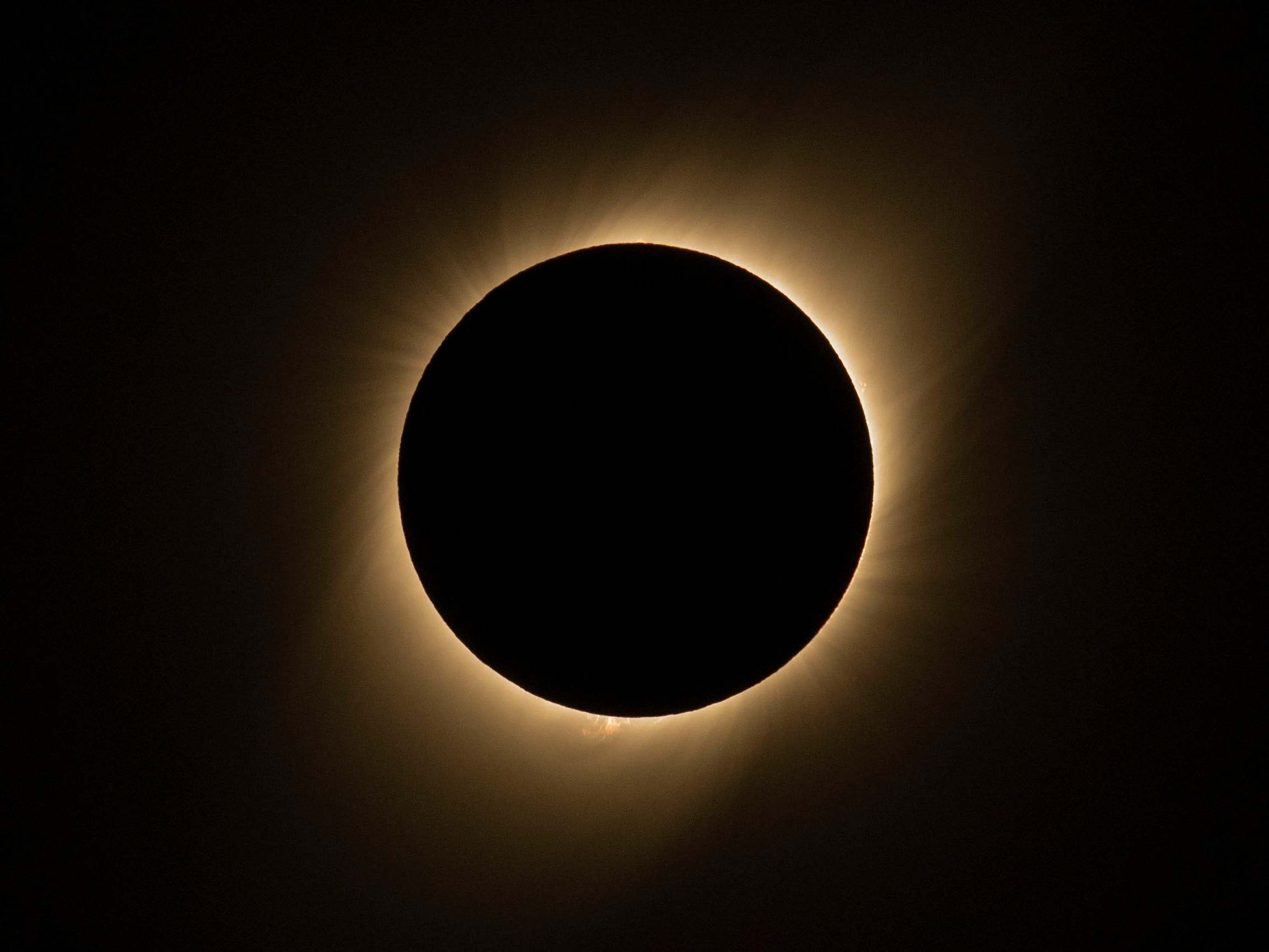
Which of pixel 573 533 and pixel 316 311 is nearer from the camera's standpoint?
pixel 573 533

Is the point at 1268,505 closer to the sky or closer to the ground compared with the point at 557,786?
closer to the sky

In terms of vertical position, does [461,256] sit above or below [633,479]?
above

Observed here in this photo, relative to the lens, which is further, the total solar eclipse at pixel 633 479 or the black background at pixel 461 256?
the black background at pixel 461 256

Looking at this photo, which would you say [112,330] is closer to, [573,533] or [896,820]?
[573,533]

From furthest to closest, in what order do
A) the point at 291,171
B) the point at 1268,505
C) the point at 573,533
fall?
the point at 1268,505 < the point at 291,171 < the point at 573,533

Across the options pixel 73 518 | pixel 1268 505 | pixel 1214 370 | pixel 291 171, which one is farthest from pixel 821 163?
pixel 73 518
